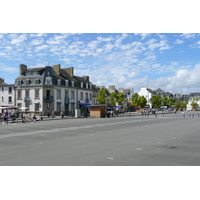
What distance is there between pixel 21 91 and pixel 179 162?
153 feet

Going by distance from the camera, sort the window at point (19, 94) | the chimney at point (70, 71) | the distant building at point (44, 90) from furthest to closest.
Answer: the chimney at point (70, 71)
the window at point (19, 94)
the distant building at point (44, 90)

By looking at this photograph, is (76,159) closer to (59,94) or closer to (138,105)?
(59,94)

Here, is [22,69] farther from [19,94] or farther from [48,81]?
[48,81]

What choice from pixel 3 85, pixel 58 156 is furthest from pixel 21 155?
pixel 3 85

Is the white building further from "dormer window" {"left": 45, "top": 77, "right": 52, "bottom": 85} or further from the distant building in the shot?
"dormer window" {"left": 45, "top": 77, "right": 52, "bottom": 85}

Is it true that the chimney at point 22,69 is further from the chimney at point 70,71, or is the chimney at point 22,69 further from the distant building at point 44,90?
the chimney at point 70,71

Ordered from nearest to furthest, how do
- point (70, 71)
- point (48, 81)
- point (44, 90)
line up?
point (44, 90) → point (48, 81) → point (70, 71)

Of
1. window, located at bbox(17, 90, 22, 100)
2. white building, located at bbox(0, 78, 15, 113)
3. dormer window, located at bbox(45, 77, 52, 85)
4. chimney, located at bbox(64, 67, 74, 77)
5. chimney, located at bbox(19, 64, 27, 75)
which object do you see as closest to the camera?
dormer window, located at bbox(45, 77, 52, 85)

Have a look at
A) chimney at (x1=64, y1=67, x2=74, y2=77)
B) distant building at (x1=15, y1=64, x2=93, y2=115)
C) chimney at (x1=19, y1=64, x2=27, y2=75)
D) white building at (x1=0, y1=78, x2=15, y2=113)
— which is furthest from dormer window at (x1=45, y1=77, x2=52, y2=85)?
white building at (x1=0, y1=78, x2=15, y2=113)

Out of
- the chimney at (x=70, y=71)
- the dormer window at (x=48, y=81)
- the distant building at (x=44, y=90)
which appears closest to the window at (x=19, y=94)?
the distant building at (x=44, y=90)

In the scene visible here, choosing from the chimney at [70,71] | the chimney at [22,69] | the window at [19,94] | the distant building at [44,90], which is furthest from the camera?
the chimney at [70,71]

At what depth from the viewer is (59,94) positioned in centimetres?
4988

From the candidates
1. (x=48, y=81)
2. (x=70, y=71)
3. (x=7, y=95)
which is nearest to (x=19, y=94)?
(x=7, y=95)

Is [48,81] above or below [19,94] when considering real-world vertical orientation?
above
